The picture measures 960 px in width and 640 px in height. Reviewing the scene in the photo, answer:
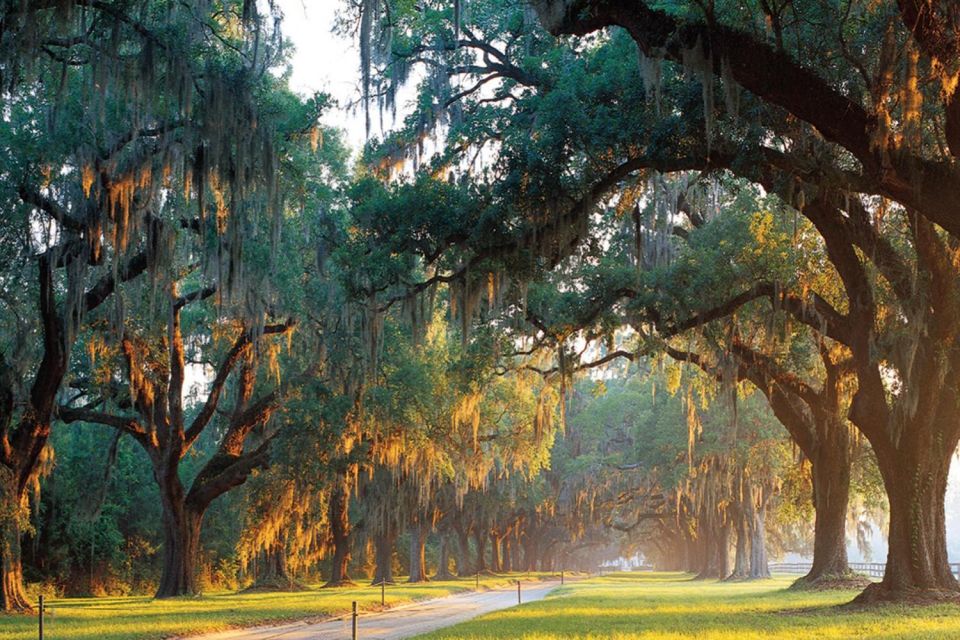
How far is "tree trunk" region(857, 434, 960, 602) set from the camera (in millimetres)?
17641

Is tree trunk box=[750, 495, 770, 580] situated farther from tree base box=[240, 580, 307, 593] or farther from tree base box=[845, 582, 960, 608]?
tree base box=[845, 582, 960, 608]

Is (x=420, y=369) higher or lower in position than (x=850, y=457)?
higher

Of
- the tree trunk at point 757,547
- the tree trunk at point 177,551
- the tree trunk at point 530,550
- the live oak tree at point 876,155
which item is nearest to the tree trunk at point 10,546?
the tree trunk at point 177,551

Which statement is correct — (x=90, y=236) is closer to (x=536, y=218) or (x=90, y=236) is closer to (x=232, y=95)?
(x=232, y=95)

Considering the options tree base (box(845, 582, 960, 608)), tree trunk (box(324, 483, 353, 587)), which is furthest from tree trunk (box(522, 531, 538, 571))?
tree base (box(845, 582, 960, 608))

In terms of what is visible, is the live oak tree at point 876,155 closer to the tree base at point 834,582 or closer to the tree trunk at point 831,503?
the tree trunk at point 831,503

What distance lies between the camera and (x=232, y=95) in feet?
51.6

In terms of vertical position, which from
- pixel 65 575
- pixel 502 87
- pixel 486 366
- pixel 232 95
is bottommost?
pixel 65 575

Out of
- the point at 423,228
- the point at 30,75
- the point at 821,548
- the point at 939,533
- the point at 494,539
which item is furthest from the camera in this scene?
the point at 494,539

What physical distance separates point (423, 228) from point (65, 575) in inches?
1365

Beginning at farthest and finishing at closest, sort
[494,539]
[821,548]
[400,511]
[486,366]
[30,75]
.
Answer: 1. [494,539]
2. [400,511]
3. [821,548]
4. [486,366]
5. [30,75]

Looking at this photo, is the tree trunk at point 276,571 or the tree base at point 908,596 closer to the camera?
the tree base at point 908,596

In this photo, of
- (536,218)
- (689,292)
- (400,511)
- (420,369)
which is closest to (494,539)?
(400,511)

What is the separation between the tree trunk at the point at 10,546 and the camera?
791 inches
